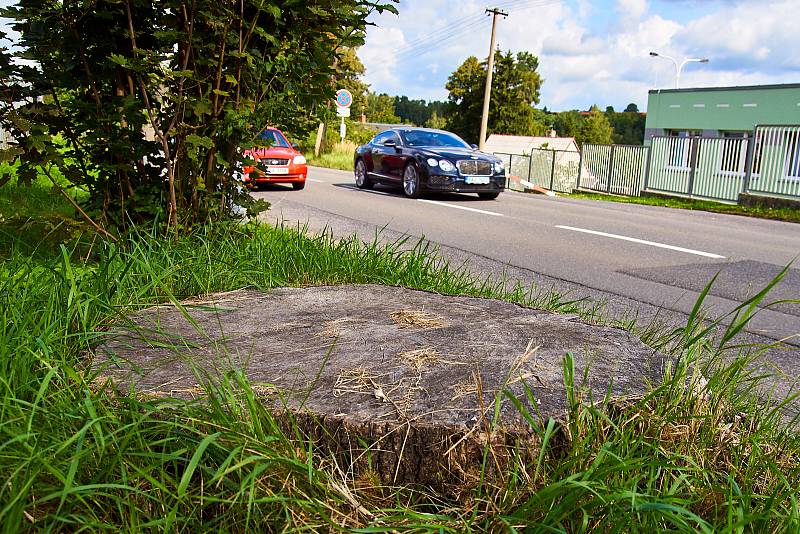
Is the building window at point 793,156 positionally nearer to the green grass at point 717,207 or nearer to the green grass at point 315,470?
the green grass at point 717,207

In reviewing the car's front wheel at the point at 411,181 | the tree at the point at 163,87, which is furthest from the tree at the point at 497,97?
the tree at the point at 163,87

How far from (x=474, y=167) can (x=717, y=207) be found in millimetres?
6049

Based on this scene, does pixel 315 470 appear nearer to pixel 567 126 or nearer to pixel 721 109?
pixel 721 109

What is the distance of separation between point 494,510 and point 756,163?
1774 cm

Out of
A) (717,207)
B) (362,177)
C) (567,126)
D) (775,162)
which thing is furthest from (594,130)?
(362,177)

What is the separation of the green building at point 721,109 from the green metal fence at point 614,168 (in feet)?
44.3

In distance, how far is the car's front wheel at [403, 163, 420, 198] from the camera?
50.1 feet

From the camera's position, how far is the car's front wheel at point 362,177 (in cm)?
1784

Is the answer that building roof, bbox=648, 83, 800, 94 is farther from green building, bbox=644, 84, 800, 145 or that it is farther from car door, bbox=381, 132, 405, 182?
car door, bbox=381, 132, 405, 182

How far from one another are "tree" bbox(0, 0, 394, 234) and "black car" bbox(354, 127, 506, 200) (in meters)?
10.6

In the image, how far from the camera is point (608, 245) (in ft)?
29.2

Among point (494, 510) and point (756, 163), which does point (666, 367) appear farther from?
point (756, 163)

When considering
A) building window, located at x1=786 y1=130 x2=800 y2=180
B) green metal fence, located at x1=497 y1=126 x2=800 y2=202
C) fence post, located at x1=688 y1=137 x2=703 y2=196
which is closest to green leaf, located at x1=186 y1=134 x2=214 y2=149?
green metal fence, located at x1=497 y1=126 x2=800 y2=202

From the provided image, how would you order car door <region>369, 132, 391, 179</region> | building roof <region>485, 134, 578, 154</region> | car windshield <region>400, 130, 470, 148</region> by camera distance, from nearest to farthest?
car windshield <region>400, 130, 470, 148</region>
car door <region>369, 132, 391, 179</region>
building roof <region>485, 134, 578, 154</region>
